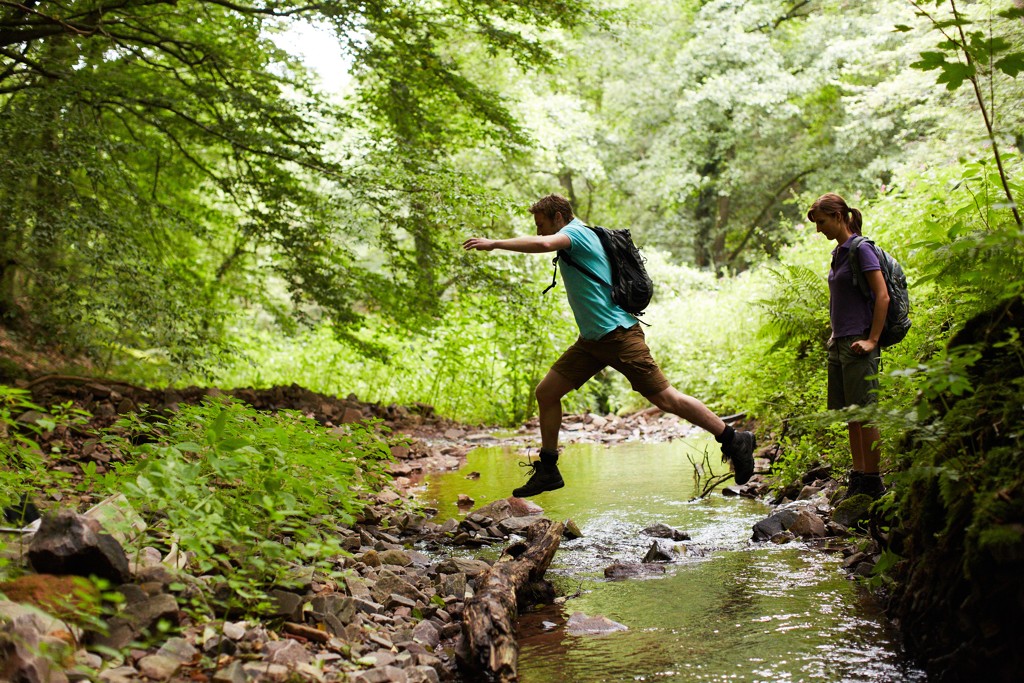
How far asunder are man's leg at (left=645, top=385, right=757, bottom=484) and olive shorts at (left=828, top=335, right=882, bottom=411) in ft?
2.17

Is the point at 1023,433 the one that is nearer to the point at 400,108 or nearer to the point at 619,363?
the point at 619,363

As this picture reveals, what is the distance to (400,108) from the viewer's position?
1043cm

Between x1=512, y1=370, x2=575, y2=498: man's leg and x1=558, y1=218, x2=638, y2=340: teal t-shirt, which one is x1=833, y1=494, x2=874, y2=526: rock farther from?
x1=512, y1=370, x2=575, y2=498: man's leg

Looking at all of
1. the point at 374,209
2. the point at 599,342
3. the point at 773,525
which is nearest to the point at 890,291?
the point at 773,525

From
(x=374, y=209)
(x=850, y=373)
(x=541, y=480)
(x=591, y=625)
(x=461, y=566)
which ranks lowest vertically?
(x=591, y=625)

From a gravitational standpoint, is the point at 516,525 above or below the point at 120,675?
below

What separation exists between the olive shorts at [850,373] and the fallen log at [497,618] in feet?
7.26

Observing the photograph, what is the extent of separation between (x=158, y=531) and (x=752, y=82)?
26.3m

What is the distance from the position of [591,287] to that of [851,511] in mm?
2176

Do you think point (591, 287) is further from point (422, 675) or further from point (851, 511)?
point (422, 675)

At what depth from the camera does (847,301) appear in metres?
5.23

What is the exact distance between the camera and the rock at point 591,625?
3834 mm

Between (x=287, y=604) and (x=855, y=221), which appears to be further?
(x=855, y=221)

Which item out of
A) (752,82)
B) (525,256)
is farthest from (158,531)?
(752,82)
